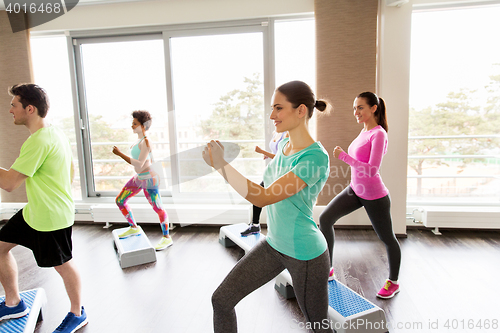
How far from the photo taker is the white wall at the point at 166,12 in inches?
139

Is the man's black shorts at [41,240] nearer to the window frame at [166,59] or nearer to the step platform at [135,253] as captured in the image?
the step platform at [135,253]

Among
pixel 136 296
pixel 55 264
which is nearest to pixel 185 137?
pixel 136 296

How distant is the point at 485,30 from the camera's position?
11.6 feet

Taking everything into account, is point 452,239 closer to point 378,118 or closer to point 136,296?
point 378,118

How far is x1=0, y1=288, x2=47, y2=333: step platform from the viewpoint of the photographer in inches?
73.1

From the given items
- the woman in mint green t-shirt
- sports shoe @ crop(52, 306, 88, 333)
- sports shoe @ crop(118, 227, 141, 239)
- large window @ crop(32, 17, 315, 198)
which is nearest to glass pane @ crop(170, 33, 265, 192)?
large window @ crop(32, 17, 315, 198)

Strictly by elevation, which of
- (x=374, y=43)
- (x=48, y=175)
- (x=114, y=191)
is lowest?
(x=114, y=191)

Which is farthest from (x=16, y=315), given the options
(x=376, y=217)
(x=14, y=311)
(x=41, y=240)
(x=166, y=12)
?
(x=166, y=12)

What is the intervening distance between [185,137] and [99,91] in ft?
4.41

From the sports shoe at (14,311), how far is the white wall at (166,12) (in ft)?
10.5

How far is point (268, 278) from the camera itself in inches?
51.2

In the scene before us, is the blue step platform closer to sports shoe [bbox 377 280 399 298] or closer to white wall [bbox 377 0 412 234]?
sports shoe [bbox 377 280 399 298]

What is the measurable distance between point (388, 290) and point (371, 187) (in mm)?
761

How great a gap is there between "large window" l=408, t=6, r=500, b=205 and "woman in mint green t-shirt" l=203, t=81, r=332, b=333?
2898mm
